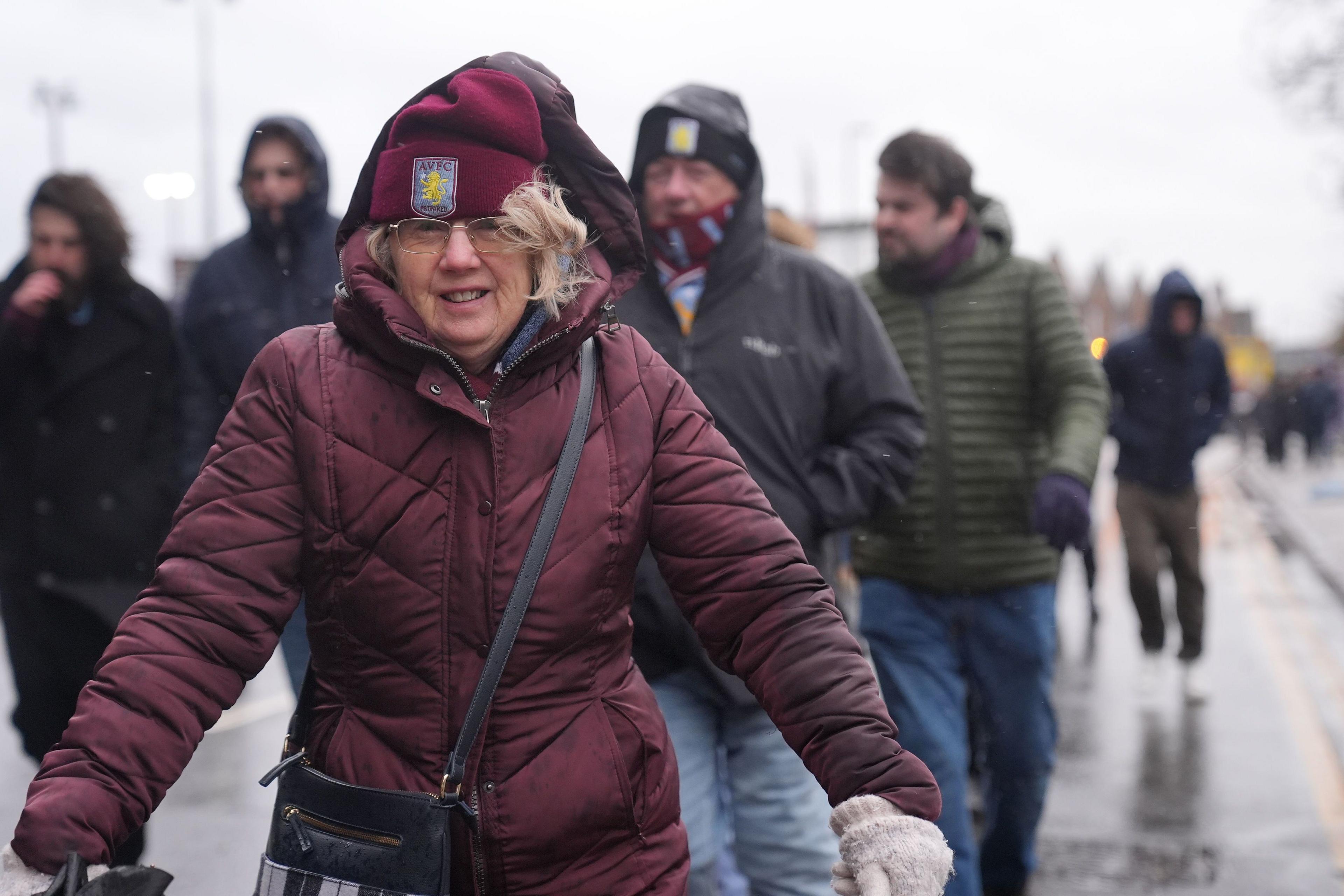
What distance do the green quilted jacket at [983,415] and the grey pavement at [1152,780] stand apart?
1218mm

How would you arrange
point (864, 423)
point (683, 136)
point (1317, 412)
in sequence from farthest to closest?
1. point (1317, 412)
2. point (864, 423)
3. point (683, 136)

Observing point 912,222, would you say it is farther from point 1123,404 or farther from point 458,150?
point 1123,404

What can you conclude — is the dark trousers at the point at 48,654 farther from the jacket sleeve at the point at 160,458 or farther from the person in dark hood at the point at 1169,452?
the person in dark hood at the point at 1169,452

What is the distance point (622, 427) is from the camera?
2133mm

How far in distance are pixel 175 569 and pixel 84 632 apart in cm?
244

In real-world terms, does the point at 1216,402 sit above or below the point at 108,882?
below

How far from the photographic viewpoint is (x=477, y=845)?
6.39ft

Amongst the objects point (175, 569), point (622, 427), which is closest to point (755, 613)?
point (622, 427)

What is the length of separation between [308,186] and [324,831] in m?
2.74

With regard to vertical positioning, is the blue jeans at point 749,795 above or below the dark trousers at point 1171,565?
above

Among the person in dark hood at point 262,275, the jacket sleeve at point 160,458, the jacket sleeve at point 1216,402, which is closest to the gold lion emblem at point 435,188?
the person in dark hood at point 262,275

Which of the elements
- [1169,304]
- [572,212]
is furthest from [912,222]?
[1169,304]

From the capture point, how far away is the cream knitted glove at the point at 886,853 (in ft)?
5.83

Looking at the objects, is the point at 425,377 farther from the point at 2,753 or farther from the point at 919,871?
the point at 2,753
